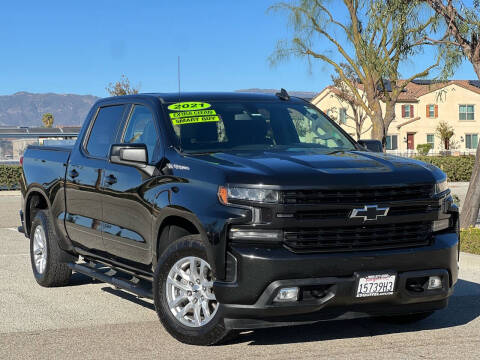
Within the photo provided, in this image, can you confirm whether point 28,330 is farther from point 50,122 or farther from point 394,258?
point 50,122

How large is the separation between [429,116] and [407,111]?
196cm

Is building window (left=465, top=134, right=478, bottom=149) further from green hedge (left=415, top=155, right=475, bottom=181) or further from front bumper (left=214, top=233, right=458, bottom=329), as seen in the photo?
front bumper (left=214, top=233, right=458, bottom=329)

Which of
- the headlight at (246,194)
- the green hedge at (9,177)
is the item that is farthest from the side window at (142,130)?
the green hedge at (9,177)

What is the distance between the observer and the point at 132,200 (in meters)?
6.84

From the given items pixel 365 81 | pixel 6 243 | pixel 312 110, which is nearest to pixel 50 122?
pixel 365 81

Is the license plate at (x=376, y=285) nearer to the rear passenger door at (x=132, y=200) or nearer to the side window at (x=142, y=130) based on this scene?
the rear passenger door at (x=132, y=200)

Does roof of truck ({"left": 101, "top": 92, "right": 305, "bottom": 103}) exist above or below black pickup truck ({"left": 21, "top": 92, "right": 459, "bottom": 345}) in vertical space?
above

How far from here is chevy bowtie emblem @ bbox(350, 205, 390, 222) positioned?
5648mm

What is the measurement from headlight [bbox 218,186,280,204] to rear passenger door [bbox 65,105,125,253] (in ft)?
6.93

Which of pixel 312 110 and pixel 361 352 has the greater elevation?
pixel 312 110

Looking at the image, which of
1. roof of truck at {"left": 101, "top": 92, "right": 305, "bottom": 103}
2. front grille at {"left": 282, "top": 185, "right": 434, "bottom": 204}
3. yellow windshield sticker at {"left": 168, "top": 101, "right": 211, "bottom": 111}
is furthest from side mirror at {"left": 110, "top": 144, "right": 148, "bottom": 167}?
front grille at {"left": 282, "top": 185, "right": 434, "bottom": 204}

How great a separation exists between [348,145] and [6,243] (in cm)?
803

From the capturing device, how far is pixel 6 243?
1366 centimetres

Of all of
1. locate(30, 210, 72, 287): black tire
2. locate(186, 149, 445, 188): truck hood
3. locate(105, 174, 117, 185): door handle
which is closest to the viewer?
locate(186, 149, 445, 188): truck hood
